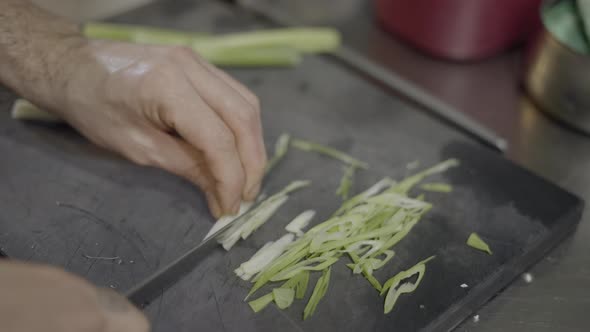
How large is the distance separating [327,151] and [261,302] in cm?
50

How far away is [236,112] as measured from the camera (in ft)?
4.16

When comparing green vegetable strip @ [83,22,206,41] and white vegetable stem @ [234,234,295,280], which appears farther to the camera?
green vegetable strip @ [83,22,206,41]

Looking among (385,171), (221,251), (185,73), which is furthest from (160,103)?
(385,171)

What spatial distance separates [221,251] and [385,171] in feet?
1.56

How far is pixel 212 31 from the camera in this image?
1979 mm

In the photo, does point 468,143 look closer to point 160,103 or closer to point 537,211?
point 537,211

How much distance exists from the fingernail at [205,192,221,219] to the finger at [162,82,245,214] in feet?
0.23

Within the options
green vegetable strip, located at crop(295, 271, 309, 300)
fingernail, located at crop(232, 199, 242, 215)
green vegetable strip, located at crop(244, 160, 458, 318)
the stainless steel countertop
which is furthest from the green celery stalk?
green vegetable strip, located at crop(295, 271, 309, 300)

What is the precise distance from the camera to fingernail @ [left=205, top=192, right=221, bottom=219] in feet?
4.33

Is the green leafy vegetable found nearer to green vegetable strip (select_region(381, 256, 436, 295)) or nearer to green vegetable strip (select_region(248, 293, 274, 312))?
green vegetable strip (select_region(381, 256, 436, 295))

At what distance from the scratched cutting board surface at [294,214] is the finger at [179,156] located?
34 mm

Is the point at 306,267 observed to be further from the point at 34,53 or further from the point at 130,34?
the point at 130,34

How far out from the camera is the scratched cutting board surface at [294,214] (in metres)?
1.16

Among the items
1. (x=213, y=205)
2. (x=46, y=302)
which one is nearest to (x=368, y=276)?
(x=213, y=205)
